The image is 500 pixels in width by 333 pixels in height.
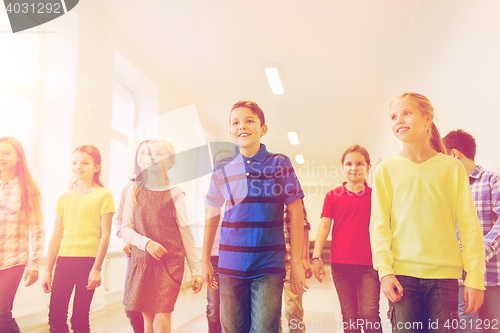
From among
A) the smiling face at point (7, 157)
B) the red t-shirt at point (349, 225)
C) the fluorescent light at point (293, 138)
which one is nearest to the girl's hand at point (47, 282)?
the smiling face at point (7, 157)

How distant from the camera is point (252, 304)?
1.42 meters

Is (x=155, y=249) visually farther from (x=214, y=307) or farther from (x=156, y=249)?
(x=214, y=307)

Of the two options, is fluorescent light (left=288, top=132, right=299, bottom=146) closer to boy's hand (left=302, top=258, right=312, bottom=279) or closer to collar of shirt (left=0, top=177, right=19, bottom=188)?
boy's hand (left=302, top=258, right=312, bottom=279)

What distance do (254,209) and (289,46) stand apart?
2827mm

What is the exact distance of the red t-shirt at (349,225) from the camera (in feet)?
6.60

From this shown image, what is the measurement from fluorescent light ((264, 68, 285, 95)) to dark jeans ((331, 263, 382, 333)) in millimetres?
2603

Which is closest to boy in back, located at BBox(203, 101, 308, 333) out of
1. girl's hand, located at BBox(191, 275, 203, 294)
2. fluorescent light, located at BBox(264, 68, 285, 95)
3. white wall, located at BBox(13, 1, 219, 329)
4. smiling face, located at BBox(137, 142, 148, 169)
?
girl's hand, located at BBox(191, 275, 203, 294)

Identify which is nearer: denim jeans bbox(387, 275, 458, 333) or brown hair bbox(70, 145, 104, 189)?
denim jeans bbox(387, 275, 458, 333)

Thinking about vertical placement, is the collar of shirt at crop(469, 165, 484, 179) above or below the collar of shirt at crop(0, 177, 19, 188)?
above

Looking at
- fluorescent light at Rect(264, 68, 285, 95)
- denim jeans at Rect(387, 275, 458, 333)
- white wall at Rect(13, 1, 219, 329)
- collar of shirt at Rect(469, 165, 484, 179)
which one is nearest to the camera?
denim jeans at Rect(387, 275, 458, 333)

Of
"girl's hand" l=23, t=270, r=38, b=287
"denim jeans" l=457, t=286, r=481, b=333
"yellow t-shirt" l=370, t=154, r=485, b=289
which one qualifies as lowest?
"denim jeans" l=457, t=286, r=481, b=333

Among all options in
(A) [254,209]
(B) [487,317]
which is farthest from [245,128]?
(B) [487,317]

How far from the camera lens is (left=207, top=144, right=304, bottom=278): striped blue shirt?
1444 millimetres

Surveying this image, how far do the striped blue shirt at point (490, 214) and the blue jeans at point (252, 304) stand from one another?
98 centimetres
